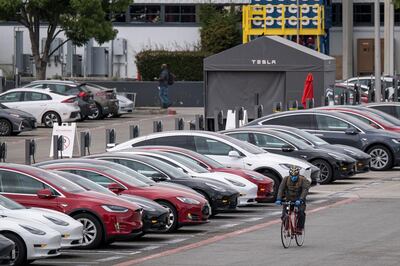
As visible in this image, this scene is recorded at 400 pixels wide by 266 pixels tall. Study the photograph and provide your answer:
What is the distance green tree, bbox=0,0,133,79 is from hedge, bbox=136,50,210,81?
6.44m

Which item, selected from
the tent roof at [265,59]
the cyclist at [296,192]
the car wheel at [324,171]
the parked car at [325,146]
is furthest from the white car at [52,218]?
the tent roof at [265,59]

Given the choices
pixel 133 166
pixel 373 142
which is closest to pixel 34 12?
pixel 373 142

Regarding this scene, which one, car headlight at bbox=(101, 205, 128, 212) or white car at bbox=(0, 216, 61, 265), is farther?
car headlight at bbox=(101, 205, 128, 212)

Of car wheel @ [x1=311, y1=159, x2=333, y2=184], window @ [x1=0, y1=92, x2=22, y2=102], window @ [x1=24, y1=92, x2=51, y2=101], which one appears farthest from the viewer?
window @ [x1=0, y1=92, x2=22, y2=102]

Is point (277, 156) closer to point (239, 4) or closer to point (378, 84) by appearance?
point (378, 84)

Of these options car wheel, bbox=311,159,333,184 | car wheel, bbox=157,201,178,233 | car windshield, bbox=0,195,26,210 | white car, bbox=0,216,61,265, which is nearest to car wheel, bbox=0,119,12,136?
car wheel, bbox=311,159,333,184

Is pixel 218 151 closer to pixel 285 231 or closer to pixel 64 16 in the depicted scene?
pixel 285 231

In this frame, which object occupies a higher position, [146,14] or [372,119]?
[146,14]

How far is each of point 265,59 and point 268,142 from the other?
11806 millimetres

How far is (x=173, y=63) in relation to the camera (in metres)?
62.6

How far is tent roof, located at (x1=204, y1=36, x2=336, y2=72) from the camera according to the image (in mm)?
42062

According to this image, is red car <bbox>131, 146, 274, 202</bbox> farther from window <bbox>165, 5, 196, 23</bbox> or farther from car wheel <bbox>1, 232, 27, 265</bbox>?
window <bbox>165, 5, 196, 23</bbox>

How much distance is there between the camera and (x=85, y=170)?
2183 cm

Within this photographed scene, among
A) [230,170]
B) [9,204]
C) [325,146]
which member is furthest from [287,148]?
[9,204]
